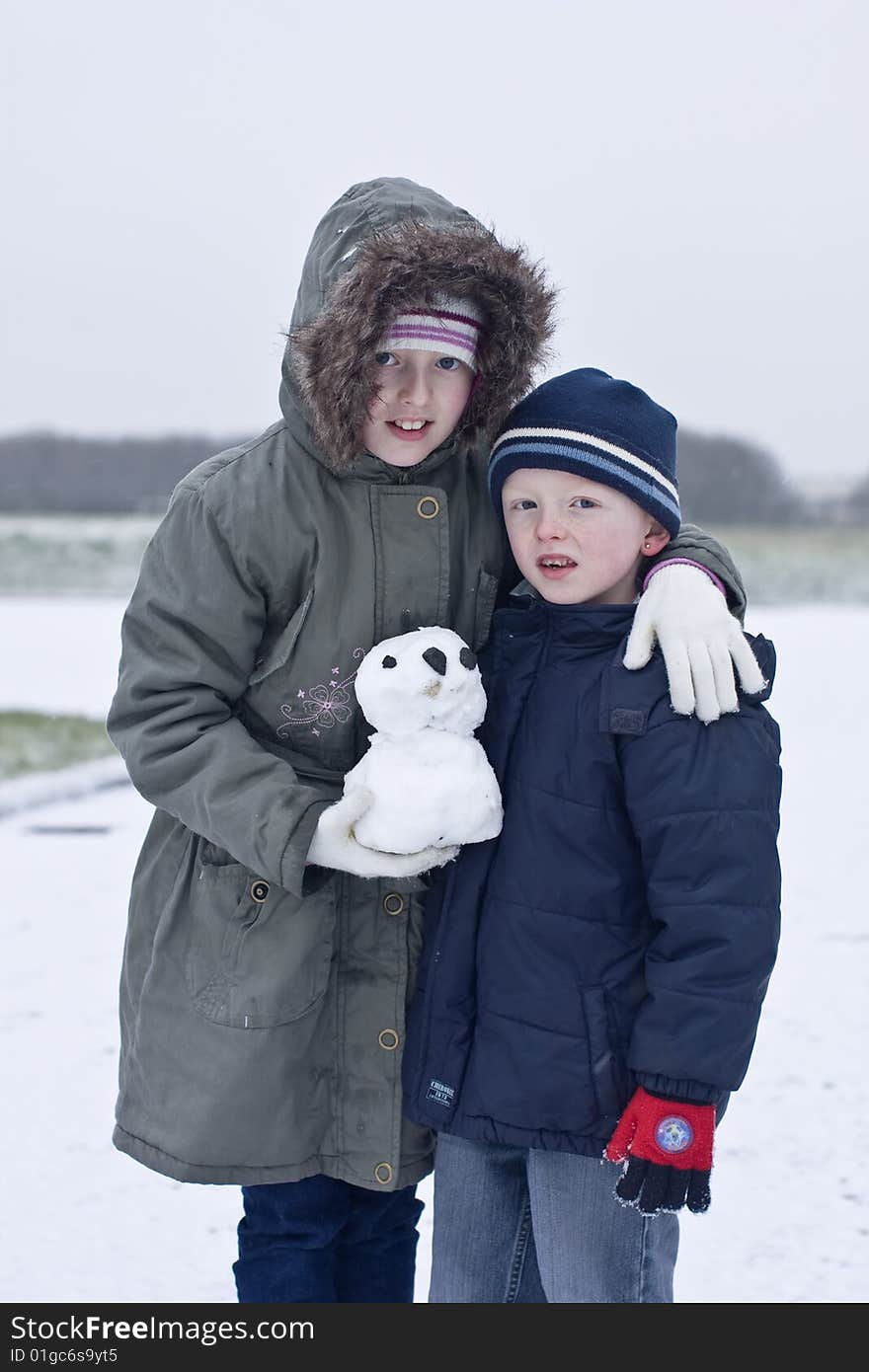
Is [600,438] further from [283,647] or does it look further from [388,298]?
[283,647]

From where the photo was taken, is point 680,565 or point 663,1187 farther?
point 680,565

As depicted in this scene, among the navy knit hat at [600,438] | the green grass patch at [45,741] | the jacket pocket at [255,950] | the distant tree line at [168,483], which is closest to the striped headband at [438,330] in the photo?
the navy knit hat at [600,438]

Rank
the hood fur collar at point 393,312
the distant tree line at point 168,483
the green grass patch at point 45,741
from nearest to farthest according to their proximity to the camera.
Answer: the hood fur collar at point 393,312
the green grass patch at point 45,741
the distant tree line at point 168,483

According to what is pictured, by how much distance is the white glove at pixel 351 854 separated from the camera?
1.46 meters

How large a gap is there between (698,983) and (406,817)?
35 centimetres

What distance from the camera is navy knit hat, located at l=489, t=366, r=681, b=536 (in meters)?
1.51

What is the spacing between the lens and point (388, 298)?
1502 millimetres

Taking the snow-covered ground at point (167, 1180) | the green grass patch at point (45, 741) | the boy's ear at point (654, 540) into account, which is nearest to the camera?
the boy's ear at point (654, 540)

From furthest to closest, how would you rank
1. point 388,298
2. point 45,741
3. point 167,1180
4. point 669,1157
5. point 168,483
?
point 168,483, point 45,741, point 167,1180, point 388,298, point 669,1157

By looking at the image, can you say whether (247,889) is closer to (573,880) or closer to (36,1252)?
(573,880)

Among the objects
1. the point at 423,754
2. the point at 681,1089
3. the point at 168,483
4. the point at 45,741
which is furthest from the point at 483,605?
the point at 168,483

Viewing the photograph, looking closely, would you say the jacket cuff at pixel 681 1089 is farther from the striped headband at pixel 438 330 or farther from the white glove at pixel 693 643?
the striped headband at pixel 438 330

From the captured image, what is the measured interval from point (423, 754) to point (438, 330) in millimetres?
503

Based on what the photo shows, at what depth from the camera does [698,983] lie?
1.37m
